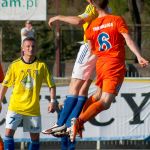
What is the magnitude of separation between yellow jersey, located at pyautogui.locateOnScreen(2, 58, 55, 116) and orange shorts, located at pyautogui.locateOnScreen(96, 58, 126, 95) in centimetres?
136

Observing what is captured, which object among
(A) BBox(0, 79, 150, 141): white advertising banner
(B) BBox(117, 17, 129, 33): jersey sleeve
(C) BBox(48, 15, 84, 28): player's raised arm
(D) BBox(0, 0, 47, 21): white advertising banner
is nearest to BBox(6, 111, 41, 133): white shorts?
(C) BBox(48, 15, 84, 28): player's raised arm

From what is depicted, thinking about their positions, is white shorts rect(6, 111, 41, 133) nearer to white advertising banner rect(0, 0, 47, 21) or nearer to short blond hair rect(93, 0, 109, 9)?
short blond hair rect(93, 0, 109, 9)

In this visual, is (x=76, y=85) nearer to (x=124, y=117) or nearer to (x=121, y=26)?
(x=121, y=26)

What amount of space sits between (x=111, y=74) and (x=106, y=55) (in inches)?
10.2

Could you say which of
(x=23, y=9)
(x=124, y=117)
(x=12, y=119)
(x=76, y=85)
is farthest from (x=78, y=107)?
(x=23, y=9)

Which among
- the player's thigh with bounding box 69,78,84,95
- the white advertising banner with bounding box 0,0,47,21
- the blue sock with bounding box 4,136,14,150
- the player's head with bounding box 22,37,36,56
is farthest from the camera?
the white advertising banner with bounding box 0,0,47,21

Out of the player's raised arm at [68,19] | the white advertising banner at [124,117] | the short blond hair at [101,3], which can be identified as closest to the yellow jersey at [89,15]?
the player's raised arm at [68,19]

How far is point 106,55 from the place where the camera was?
425 inches

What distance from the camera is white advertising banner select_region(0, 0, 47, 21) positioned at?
22.6 m

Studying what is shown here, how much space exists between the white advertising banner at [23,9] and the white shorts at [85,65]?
10915 mm

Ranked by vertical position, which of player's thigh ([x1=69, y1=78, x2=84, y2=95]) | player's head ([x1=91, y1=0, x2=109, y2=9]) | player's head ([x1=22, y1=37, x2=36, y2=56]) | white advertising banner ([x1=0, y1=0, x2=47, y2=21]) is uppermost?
white advertising banner ([x1=0, y1=0, x2=47, y2=21])

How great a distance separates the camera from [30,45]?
11.8m

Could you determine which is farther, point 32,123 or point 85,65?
point 32,123

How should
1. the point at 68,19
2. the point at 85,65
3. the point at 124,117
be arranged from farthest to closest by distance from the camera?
the point at 124,117
the point at 85,65
the point at 68,19
